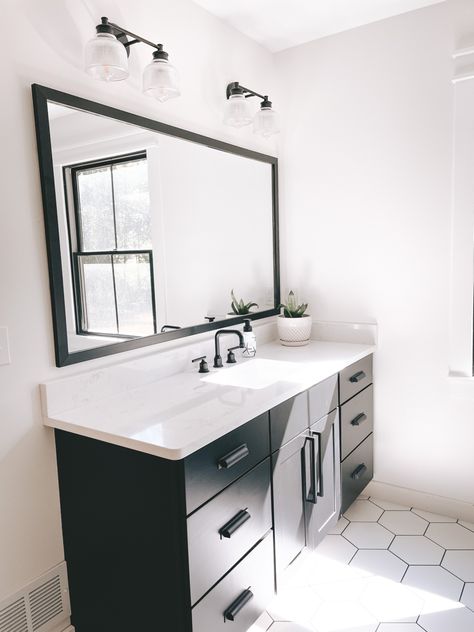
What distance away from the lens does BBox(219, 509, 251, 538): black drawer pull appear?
145 cm

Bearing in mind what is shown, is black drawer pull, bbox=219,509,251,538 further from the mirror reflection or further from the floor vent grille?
the mirror reflection

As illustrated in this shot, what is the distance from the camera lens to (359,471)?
7.93 ft

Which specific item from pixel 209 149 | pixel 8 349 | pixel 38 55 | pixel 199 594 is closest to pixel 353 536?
pixel 199 594

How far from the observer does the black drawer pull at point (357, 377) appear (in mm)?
2332

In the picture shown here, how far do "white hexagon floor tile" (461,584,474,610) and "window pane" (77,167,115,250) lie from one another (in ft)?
6.13

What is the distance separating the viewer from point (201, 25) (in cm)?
Answer: 217

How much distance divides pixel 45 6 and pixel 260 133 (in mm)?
1118

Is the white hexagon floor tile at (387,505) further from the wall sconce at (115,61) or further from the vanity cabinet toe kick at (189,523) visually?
the wall sconce at (115,61)

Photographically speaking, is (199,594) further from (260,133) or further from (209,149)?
(260,133)

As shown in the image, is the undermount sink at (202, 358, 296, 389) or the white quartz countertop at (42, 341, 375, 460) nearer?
the white quartz countertop at (42, 341, 375, 460)

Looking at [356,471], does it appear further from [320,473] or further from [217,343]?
[217,343]

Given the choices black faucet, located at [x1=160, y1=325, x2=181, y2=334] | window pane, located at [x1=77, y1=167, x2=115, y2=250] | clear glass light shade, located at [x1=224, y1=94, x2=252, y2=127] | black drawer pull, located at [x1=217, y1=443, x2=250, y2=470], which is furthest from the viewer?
clear glass light shade, located at [x1=224, y1=94, x2=252, y2=127]

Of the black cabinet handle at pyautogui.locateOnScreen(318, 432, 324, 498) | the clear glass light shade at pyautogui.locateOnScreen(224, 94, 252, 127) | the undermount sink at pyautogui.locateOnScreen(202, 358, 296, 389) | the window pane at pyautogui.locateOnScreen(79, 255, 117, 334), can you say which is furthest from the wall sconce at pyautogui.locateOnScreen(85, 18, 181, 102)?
the black cabinet handle at pyautogui.locateOnScreen(318, 432, 324, 498)

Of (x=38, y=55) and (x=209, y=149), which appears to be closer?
(x=38, y=55)
